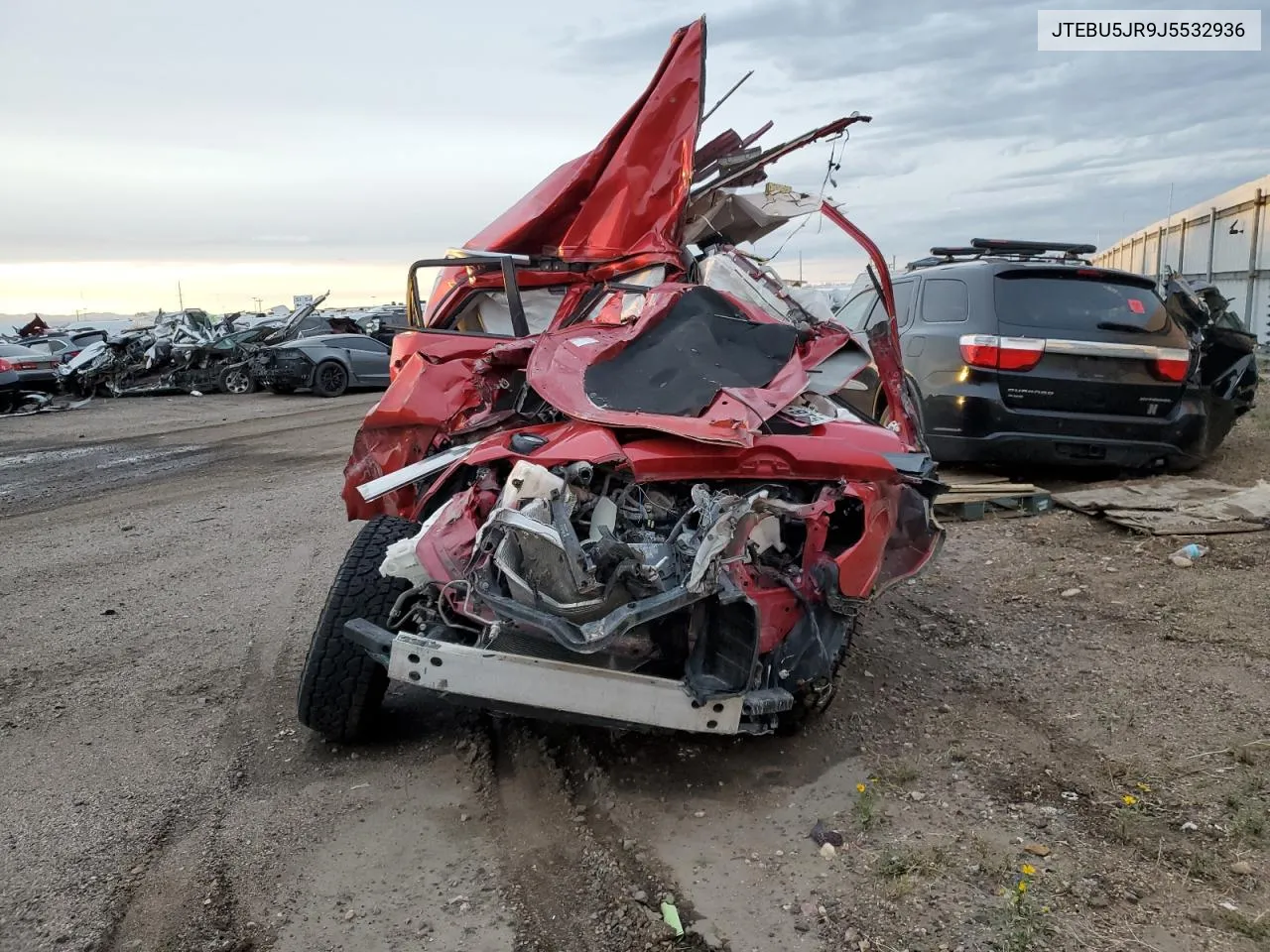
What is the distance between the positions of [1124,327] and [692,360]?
401cm

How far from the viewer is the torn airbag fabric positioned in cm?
333

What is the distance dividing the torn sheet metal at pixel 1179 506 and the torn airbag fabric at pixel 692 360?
320 centimetres

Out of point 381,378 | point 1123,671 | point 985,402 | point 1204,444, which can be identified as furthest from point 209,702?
point 381,378

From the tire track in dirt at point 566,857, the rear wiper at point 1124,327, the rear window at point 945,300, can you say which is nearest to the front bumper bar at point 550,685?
the tire track in dirt at point 566,857

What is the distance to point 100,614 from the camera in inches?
200

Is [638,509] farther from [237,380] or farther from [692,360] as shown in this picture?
[237,380]

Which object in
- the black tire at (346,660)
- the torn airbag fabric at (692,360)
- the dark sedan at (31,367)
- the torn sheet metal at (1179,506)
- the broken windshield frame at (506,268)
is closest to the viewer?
the black tire at (346,660)

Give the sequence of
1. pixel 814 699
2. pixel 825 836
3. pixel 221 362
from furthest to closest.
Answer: pixel 221 362 < pixel 814 699 < pixel 825 836

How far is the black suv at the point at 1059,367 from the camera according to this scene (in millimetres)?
6102

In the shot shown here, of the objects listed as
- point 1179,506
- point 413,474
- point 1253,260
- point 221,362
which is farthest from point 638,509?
point 221,362

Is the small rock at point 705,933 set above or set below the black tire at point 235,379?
below

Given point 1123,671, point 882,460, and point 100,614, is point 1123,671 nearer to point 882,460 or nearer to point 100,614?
point 882,460

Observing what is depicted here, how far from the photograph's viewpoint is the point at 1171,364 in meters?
6.18

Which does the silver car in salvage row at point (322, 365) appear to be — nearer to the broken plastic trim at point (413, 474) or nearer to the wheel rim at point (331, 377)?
the wheel rim at point (331, 377)
